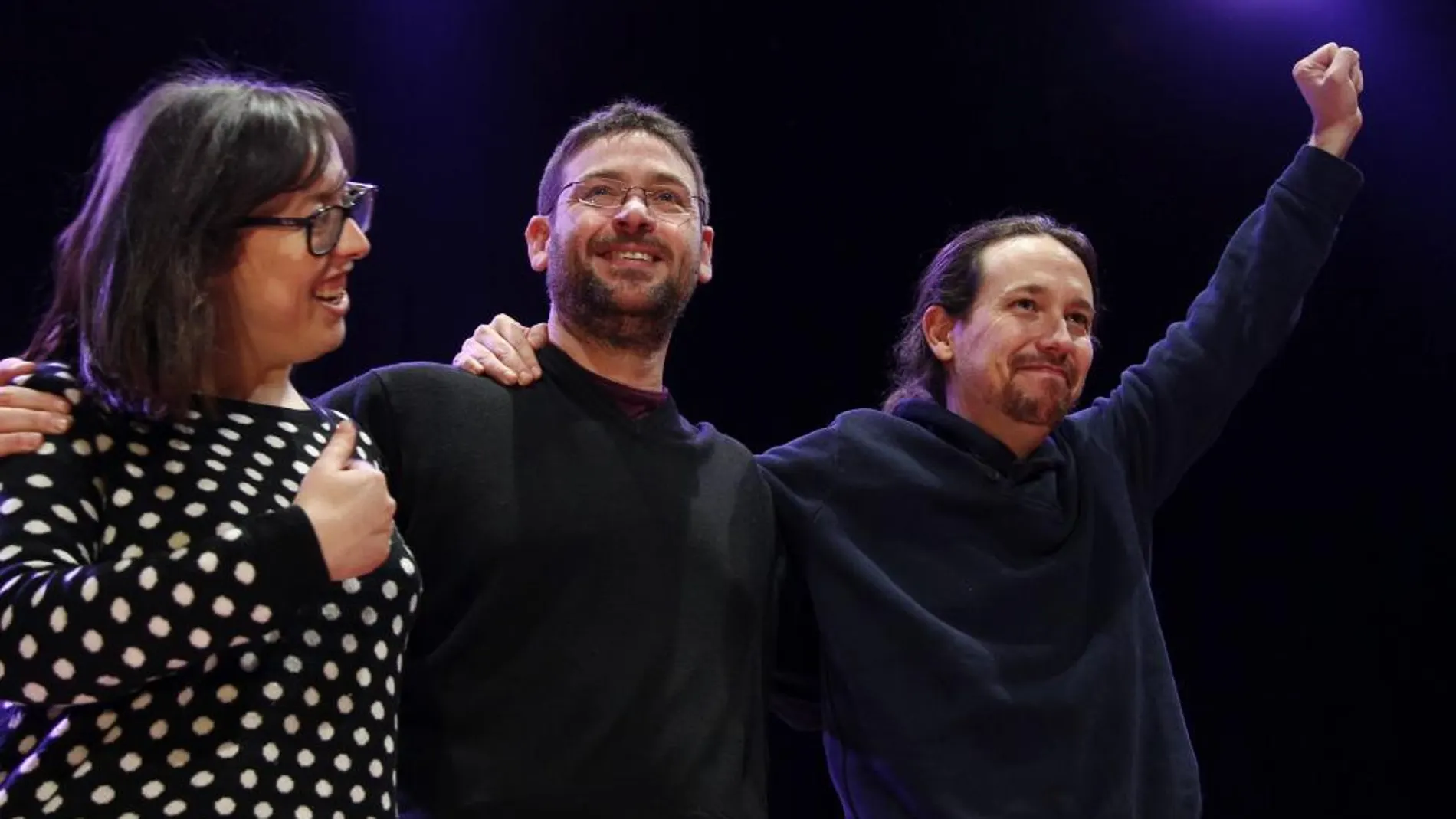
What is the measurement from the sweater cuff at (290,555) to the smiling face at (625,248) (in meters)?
0.74

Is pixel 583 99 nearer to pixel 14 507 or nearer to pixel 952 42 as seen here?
pixel 952 42

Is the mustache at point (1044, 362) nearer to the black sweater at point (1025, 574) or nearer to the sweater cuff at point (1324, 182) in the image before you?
the black sweater at point (1025, 574)

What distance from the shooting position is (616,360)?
6.22ft

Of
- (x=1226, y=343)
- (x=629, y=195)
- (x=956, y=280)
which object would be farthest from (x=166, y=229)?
(x=1226, y=343)

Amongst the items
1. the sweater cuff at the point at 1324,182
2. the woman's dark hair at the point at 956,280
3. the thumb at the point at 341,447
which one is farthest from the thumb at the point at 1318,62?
the thumb at the point at 341,447

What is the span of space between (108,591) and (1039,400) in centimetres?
128

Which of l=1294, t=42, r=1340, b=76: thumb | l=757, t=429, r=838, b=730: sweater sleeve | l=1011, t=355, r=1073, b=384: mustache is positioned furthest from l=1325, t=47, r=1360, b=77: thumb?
l=757, t=429, r=838, b=730: sweater sleeve

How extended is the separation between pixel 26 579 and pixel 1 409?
17 cm

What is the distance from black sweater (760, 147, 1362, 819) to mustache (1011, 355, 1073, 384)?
107 millimetres

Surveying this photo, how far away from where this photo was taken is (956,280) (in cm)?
220

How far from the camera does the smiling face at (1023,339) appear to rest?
6.61 feet

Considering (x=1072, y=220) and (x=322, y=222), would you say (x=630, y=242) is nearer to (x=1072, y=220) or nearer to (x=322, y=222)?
(x=322, y=222)

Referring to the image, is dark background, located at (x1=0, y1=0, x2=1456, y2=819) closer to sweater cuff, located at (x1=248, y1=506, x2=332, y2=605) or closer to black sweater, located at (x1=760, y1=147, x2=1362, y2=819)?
black sweater, located at (x1=760, y1=147, x2=1362, y2=819)

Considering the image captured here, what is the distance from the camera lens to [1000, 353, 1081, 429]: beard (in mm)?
2002
